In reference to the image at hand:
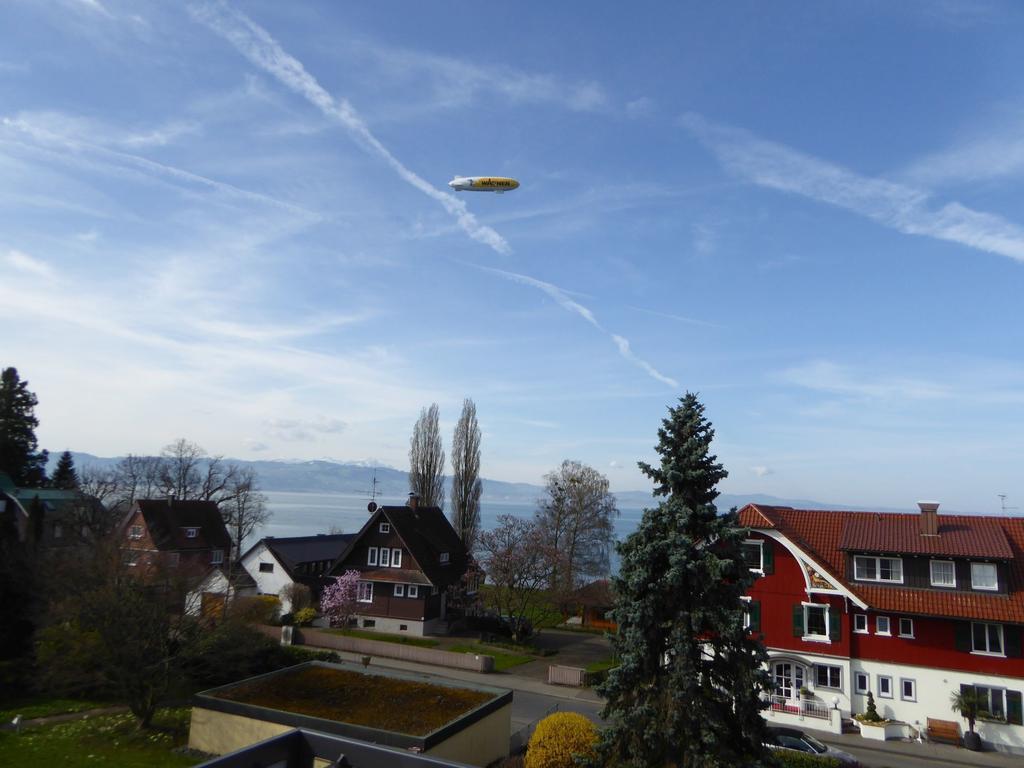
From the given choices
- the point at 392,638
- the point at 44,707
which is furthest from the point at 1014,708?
the point at 44,707

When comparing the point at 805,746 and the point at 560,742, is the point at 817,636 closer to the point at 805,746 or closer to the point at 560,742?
the point at 805,746

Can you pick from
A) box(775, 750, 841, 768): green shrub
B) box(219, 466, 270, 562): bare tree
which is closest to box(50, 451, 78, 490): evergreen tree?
box(219, 466, 270, 562): bare tree

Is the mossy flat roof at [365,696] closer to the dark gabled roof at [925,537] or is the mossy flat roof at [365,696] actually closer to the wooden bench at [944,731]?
the wooden bench at [944,731]

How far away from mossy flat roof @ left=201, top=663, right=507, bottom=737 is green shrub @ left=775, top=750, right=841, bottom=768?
10.0m

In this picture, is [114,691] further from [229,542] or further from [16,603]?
[229,542]

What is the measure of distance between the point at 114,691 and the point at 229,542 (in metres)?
42.3

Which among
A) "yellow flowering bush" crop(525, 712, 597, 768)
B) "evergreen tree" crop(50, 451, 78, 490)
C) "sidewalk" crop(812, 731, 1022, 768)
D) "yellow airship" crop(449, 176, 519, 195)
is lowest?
"sidewalk" crop(812, 731, 1022, 768)

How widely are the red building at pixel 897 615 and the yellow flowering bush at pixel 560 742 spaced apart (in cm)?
1509

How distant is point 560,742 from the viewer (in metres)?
19.8

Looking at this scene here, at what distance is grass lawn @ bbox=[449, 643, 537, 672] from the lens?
40.4 metres

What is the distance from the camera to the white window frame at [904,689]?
3080 cm

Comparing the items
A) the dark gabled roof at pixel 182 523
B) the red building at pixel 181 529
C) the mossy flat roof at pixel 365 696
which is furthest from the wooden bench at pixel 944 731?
the dark gabled roof at pixel 182 523

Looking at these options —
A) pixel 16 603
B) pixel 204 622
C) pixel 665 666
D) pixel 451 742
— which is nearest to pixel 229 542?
pixel 16 603

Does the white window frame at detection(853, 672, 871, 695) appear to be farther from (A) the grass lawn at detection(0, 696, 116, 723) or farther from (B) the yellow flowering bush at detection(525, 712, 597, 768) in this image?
(A) the grass lawn at detection(0, 696, 116, 723)
